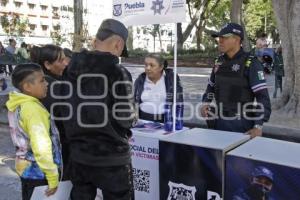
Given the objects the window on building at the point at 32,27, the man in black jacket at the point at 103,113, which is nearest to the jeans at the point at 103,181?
the man in black jacket at the point at 103,113

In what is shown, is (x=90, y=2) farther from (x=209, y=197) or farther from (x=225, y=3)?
(x=209, y=197)

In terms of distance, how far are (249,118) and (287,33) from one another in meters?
4.17

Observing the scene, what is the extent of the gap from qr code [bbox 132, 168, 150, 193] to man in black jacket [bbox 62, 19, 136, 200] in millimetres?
876

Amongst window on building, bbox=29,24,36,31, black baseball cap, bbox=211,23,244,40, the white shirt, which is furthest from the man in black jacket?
window on building, bbox=29,24,36,31

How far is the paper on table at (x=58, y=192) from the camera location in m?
2.85

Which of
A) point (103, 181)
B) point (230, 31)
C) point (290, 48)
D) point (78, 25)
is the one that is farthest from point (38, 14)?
point (103, 181)

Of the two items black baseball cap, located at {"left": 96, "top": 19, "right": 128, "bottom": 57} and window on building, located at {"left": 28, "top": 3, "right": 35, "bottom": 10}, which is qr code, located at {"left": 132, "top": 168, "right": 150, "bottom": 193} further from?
window on building, located at {"left": 28, "top": 3, "right": 35, "bottom": 10}

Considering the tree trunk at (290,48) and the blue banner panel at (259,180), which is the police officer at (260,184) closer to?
the blue banner panel at (259,180)

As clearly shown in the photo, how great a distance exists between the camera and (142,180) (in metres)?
3.77

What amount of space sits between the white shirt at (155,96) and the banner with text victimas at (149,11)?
669 millimetres

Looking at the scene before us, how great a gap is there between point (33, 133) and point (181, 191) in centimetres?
127

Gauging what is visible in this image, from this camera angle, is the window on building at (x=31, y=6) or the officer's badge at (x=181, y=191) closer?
the officer's badge at (x=181, y=191)

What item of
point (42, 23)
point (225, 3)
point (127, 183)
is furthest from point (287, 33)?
point (42, 23)

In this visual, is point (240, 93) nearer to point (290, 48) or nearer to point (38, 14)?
point (290, 48)
